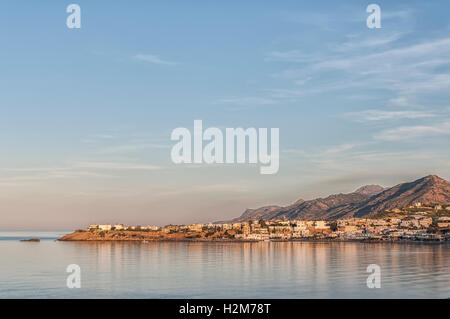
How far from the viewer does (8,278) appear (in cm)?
6059

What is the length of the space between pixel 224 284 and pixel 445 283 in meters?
23.1
